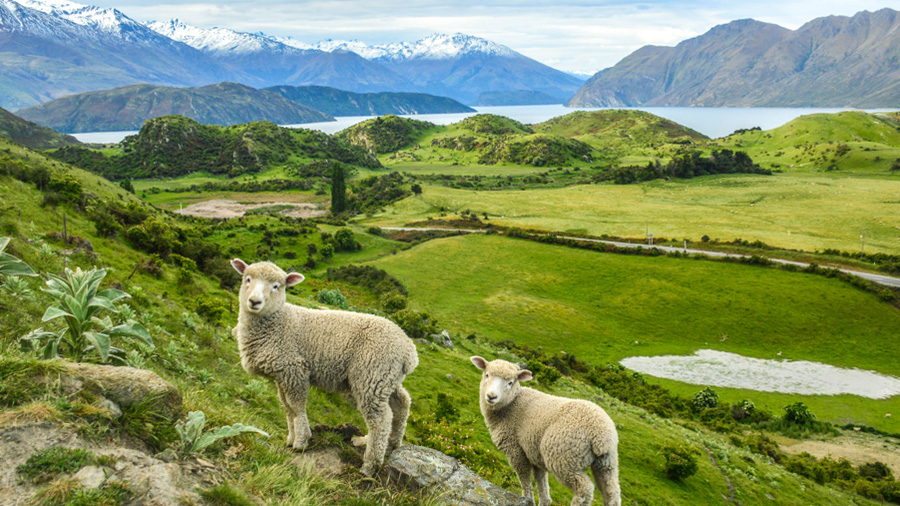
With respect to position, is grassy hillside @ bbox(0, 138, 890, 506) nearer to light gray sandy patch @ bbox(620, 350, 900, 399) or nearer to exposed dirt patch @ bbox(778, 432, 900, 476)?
exposed dirt patch @ bbox(778, 432, 900, 476)

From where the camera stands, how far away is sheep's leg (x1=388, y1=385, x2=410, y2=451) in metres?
8.50

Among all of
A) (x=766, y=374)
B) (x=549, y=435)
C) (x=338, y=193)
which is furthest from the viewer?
(x=338, y=193)

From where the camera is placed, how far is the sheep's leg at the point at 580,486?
8.06 meters

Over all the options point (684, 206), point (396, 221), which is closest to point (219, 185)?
point (396, 221)

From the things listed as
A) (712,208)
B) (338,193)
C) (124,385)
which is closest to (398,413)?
(124,385)

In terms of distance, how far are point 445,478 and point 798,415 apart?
32368mm

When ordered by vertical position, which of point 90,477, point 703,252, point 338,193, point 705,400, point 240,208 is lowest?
point 705,400

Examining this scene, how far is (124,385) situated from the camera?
5098 mm

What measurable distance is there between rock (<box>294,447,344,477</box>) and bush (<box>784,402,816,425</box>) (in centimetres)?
3374

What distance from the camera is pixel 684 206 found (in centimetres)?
10588

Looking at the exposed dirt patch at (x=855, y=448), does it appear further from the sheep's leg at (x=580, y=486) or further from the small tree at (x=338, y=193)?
the small tree at (x=338, y=193)

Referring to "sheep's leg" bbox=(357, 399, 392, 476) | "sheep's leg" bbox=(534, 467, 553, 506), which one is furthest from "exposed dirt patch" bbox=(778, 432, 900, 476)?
"sheep's leg" bbox=(357, 399, 392, 476)

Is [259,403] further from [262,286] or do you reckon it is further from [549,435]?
[549,435]

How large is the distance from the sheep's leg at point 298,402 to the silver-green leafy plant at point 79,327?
2585mm
